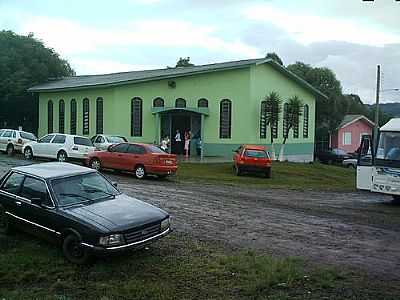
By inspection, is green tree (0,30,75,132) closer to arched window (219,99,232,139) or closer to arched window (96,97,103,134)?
arched window (96,97,103,134)

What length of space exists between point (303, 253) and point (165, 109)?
25.7 metres

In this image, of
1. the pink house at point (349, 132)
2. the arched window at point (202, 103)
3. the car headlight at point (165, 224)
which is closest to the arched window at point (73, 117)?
the arched window at point (202, 103)

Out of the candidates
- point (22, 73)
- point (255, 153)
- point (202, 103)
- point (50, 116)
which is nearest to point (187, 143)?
point (202, 103)

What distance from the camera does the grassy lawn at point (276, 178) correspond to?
23500 mm

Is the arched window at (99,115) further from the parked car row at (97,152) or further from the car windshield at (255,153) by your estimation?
the car windshield at (255,153)

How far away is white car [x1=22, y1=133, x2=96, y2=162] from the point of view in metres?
24.9

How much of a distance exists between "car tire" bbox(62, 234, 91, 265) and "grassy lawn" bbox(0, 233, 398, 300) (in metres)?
0.11

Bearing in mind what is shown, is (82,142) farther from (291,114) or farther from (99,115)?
(291,114)

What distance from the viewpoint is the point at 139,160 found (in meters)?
21.7

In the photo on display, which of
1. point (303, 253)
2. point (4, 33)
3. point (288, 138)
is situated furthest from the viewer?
point (4, 33)

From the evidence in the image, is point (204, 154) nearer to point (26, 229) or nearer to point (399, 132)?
point (399, 132)

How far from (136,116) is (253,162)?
40.7ft

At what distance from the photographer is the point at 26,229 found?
31.7 feet

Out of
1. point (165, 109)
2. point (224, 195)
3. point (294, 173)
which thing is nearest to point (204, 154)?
point (165, 109)
